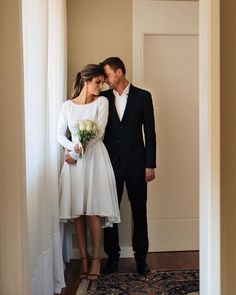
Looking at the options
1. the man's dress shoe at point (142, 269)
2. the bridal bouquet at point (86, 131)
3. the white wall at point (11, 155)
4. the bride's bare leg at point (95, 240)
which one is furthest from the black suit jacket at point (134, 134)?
the white wall at point (11, 155)

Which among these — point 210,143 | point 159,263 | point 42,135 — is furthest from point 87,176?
point 210,143

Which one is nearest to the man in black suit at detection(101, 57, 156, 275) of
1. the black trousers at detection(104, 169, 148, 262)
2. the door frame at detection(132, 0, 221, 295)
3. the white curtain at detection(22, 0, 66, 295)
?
the black trousers at detection(104, 169, 148, 262)

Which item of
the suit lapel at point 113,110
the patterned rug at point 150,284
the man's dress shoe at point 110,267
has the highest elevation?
the suit lapel at point 113,110

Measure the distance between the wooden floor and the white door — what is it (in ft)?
0.33

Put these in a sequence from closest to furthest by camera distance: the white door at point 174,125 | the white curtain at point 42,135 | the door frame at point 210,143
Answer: the door frame at point 210,143 → the white curtain at point 42,135 → the white door at point 174,125

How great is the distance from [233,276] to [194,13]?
94.9 inches

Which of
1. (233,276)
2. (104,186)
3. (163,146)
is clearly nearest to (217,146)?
(233,276)

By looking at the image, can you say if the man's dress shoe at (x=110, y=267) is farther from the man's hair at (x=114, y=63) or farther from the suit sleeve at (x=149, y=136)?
the man's hair at (x=114, y=63)

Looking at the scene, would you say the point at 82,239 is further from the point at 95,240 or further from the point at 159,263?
the point at 159,263

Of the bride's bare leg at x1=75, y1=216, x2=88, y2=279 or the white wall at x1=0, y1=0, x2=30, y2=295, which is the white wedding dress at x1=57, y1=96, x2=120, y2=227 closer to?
the bride's bare leg at x1=75, y1=216, x2=88, y2=279

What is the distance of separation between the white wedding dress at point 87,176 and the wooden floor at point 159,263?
0.49 m

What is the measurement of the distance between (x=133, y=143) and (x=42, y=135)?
90cm

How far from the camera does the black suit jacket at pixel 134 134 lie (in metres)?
2.98

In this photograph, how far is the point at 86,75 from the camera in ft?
9.78
